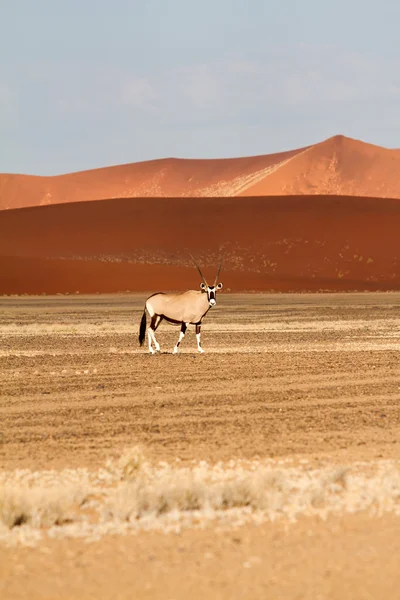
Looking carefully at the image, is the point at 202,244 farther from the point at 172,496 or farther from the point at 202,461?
the point at 172,496

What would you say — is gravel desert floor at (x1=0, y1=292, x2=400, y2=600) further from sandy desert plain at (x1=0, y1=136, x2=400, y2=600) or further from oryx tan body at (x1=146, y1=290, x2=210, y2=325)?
oryx tan body at (x1=146, y1=290, x2=210, y2=325)

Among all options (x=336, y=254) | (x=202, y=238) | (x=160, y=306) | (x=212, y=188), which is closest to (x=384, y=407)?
(x=160, y=306)

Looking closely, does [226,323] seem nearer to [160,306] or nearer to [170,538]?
[160,306]

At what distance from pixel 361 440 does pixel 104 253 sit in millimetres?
93152

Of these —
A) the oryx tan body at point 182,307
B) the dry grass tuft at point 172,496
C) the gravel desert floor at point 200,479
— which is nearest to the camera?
the gravel desert floor at point 200,479

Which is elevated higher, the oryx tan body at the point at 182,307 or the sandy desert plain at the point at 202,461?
the oryx tan body at the point at 182,307

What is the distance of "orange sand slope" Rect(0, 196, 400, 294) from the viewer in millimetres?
83312

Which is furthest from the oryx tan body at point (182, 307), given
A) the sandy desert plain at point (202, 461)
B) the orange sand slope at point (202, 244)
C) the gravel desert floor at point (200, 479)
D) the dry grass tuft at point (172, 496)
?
the orange sand slope at point (202, 244)

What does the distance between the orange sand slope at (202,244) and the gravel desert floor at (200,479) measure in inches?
2392

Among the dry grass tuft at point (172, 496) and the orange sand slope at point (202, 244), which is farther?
the orange sand slope at point (202, 244)

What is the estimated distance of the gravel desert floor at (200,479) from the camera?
20.4ft

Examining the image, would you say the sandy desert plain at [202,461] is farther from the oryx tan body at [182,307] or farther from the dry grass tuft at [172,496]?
the oryx tan body at [182,307]

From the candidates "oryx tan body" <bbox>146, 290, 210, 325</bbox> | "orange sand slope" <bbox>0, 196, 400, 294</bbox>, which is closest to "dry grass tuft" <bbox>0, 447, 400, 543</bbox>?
"oryx tan body" <bbox>146, 290, 210, 325</bbox>

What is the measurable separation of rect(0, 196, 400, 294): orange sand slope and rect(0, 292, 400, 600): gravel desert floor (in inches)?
2392
